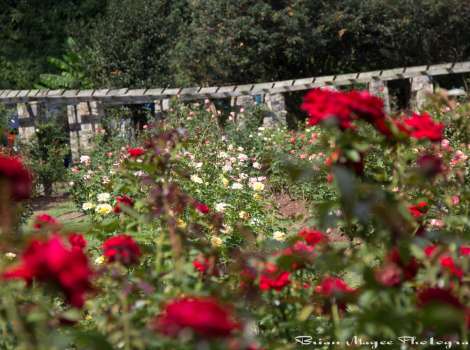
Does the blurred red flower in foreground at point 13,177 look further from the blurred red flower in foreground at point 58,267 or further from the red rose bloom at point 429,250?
the red rose bloom at point 429,250

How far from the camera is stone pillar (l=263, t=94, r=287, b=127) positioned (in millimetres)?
13820

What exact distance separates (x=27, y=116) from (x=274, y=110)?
425 centimetres

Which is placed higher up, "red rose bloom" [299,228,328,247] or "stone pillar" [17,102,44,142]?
"red rose bloom" [299,228,328,247]

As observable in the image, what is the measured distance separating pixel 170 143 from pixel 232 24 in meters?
17.5

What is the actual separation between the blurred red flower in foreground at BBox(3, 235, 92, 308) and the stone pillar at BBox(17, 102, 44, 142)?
13053 mm

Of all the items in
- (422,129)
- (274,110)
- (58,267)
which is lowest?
(274,110)

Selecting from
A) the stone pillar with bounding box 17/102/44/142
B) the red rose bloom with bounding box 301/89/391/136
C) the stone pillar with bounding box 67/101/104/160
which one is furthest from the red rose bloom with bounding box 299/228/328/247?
the stone pillar with bounding box 17/102/44/142

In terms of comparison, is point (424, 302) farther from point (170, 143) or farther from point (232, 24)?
point (232, 24)

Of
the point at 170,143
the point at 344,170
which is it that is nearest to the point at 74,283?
the point at 344,170

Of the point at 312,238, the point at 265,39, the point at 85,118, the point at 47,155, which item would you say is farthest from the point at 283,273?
the point at 265,39

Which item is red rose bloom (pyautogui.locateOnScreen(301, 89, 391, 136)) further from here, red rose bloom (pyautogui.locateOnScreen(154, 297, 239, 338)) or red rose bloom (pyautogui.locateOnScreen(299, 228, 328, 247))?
red rose bloom (pyautogui.locateOnScreen(154, 297, 239, 338))

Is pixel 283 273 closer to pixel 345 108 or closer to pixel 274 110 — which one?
pixel 345 108

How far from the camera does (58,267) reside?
153 cm


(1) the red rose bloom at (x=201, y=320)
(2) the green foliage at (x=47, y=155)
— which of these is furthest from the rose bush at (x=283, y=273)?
(2) the green foliage at (x=47, y=155)
